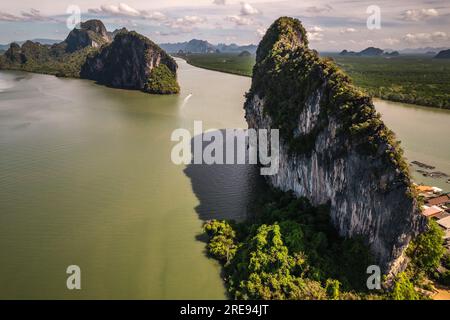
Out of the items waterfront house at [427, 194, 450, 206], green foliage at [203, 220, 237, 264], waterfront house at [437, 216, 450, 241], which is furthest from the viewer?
waterfront house at [427, 194, 450, 206]

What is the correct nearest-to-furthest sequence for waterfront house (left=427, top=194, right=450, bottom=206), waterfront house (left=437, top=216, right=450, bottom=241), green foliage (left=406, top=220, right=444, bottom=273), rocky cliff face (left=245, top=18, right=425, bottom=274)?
1. rocky cliff face (left=245, top=18, right=425, bottom=274)
2. green foliage (left=406, top=220, right=444, bottom=273)
3. waterfront house (left=437, top=216, right=450, bottom=241)
4. waterfront house (left=427, top=194, right=450, bottom=206)

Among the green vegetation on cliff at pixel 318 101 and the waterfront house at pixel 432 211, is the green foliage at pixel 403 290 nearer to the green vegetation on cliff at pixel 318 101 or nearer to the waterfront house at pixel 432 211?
the green vegetation on cliff at pixel 318 101

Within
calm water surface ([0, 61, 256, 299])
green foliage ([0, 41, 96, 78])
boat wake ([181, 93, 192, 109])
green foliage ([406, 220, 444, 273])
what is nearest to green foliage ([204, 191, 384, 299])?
calm water surface ([0, 61, 256, 299])

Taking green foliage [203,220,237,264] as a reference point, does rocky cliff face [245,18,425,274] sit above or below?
above

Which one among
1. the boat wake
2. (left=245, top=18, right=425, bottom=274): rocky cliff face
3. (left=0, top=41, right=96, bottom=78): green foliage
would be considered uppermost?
(left=0, top=41, right=96, bottom=78): green foliage

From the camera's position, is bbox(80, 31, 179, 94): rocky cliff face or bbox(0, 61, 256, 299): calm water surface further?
bbox(80, 31, 179, 94): rocky cliff face

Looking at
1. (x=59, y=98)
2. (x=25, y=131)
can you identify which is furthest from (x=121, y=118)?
(x=59, y=98)

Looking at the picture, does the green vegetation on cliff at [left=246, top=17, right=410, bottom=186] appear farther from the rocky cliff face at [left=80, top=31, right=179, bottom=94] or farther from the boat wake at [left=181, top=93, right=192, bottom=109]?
A: the rocky cliff face at [left=80, top=31, right=179, bottom=94]
